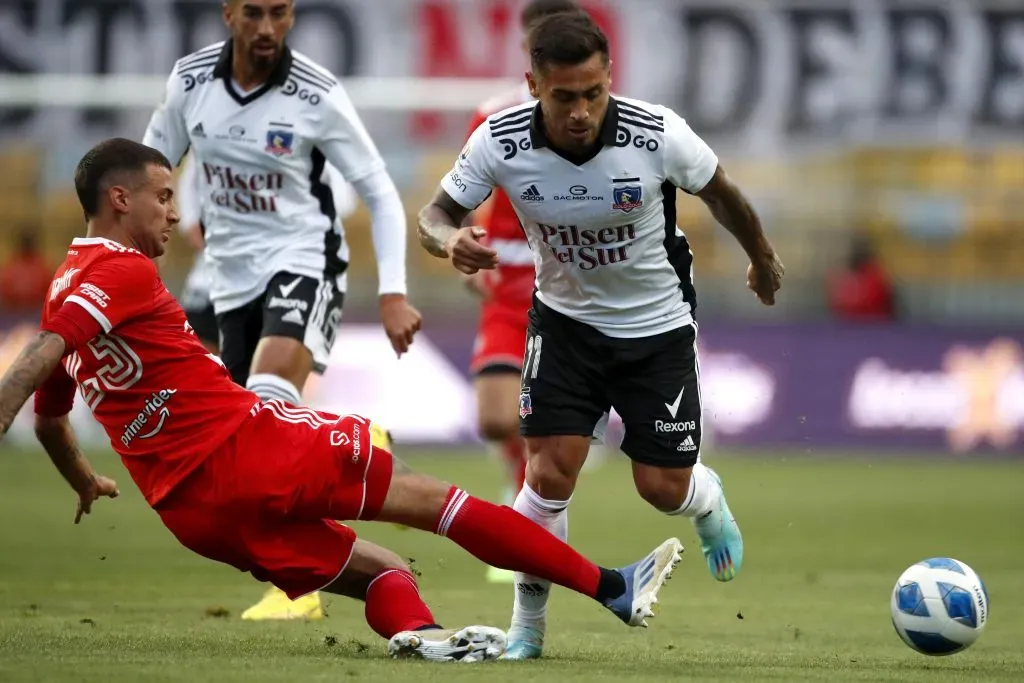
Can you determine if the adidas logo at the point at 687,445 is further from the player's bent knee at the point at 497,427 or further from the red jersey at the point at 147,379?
the player's bent knee at the point at 497,427

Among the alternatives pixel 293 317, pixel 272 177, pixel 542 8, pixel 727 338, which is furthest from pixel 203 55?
pixel 727 338

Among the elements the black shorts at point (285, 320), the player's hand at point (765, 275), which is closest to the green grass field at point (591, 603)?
the black shorts at point (285, 320)

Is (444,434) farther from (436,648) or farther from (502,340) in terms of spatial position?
(436,648)

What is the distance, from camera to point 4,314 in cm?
1669

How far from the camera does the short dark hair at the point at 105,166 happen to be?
17.8 ft

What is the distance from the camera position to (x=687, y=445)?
6.12m

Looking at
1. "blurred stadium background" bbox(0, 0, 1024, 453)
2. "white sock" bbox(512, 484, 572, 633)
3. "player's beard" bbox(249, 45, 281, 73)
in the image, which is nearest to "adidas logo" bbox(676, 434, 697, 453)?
"white sock" bbox(512, 484, 572, 633)

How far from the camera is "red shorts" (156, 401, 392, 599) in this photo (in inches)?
208

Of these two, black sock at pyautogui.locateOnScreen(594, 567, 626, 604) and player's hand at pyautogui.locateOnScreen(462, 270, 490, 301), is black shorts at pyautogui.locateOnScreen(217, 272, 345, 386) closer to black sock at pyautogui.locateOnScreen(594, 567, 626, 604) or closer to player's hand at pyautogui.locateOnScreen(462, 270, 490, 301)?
player's hand at pyautogui.locateOnScreen(462, 270, 490, 301)

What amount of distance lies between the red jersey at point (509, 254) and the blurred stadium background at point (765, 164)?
7.66 m

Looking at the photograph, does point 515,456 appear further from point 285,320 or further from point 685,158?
point 685,158

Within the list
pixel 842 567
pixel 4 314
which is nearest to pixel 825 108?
pixel 4 314

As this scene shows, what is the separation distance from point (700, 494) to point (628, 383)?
563 mm

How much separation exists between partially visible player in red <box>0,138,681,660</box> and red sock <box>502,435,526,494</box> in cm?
304
